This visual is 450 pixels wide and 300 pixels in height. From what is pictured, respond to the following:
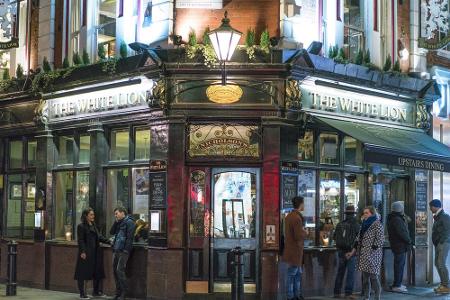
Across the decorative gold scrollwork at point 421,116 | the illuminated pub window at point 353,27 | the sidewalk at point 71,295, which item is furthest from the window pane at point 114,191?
the decorative gold scrollwork at point 421,116

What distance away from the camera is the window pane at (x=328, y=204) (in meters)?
14.6

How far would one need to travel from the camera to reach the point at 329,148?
48.7ft

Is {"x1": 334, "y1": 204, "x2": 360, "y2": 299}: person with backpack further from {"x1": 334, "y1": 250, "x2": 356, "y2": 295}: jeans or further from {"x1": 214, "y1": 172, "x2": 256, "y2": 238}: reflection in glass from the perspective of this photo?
{"x1": 214, "y1": 172, "x2": 256, "y2": 238}: reflection in glass

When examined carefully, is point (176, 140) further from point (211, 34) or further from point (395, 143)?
point (395, 143)

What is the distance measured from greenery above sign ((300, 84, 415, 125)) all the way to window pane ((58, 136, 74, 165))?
5503 mm

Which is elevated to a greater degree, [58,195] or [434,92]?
[434,92]

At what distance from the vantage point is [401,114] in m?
16.3

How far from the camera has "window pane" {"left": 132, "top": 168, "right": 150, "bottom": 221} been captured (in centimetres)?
1442

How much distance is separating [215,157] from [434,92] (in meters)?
6.07

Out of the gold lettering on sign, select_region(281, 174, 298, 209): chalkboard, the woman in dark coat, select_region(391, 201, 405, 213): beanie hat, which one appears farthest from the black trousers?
select_region(391, 201, 405, 213): beanie hat

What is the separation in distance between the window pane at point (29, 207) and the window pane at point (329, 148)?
22.5ft

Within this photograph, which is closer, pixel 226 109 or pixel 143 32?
pixel 226 109

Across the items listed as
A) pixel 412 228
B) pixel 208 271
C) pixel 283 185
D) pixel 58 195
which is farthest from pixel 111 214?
pixel 412 228

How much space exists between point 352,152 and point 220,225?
11.6 ft
